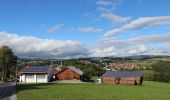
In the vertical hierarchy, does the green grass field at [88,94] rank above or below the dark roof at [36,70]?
below

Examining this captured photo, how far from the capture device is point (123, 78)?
11138 cm

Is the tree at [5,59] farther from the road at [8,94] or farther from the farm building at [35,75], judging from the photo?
the road at [8,94]

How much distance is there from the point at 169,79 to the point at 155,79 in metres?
5.23

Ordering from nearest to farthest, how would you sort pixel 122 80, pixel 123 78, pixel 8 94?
pixel 8 94, pixel 123 78, pixel 122 80

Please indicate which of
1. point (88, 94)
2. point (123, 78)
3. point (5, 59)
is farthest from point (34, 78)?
point (88, 94)

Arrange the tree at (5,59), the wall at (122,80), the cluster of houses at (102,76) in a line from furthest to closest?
the tree at (5,59)
the cluster of houses at (102,76)
the wall at (122,80)

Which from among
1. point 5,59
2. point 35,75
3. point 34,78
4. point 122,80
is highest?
point 5,59

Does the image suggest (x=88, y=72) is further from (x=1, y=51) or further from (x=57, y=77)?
(x=1, y=51)

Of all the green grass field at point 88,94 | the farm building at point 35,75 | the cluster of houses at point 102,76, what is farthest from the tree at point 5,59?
the green grass field at point 88,94

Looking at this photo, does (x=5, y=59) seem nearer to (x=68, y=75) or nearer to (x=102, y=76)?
(x=68, y=75)

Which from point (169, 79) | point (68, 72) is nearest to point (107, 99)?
point (68, 72)

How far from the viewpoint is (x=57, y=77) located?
12156 cm

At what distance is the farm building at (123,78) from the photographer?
10950 centimetres

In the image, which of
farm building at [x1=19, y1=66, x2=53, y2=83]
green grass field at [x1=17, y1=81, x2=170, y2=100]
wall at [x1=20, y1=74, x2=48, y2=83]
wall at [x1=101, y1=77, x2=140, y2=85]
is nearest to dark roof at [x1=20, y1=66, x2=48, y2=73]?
farm building at [x1=19, y1=66, x2=53, y2=83]
